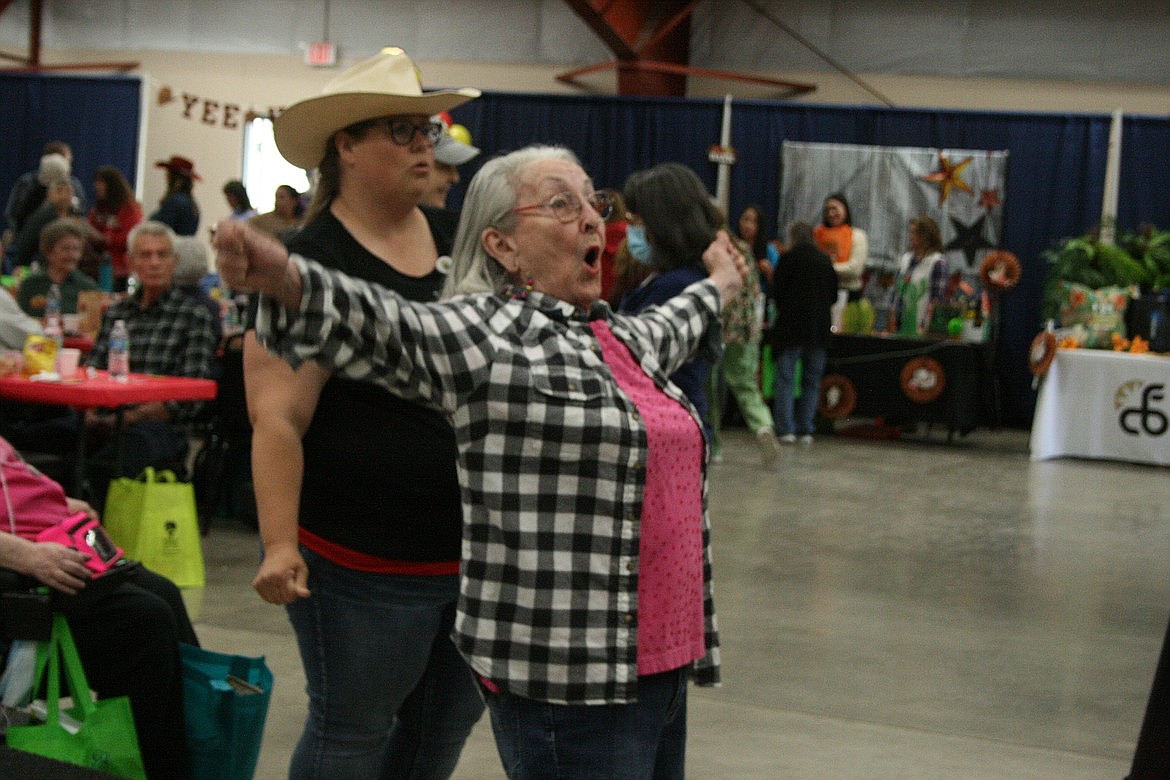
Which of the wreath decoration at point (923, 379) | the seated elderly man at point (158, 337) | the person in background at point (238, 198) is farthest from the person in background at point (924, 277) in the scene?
the seated elderly man at point (158, 337)

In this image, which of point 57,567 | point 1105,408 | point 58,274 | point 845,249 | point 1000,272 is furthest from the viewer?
Answer: point 845,249

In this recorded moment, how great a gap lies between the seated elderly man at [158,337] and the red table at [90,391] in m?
0.32

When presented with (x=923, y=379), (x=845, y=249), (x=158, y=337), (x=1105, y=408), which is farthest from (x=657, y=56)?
(x=158, y=337)

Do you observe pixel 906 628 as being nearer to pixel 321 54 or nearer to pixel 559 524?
pixel 559 524

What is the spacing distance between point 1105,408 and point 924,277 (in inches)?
61.1

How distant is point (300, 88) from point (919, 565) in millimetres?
9545

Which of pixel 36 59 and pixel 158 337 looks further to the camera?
pixel 36 59

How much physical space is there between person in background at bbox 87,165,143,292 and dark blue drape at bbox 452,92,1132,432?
3389mm

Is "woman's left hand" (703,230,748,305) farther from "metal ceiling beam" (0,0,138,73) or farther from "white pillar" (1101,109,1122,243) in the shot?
"metal ceiling beam" (0,0,138,73)

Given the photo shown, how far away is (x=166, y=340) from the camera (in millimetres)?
5195

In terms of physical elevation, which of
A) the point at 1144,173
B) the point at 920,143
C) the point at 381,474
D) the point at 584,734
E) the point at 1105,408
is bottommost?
the point at 1105,408

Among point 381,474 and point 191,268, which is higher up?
point 191,268

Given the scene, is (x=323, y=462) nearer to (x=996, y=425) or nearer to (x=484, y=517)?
(x=484, y=517)

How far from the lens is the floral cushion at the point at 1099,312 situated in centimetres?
884
